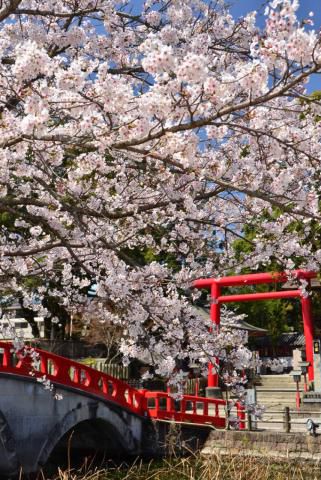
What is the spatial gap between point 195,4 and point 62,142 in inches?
153

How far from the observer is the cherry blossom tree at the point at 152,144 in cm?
398

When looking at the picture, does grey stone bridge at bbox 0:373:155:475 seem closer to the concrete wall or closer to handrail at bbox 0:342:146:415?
handrail at bbox 0:342:146:415

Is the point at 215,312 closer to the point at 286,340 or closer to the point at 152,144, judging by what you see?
the point at 152,144

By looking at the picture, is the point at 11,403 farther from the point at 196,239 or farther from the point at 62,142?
the point at 62,142

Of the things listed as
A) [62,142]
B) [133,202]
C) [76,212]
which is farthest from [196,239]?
[62,142]

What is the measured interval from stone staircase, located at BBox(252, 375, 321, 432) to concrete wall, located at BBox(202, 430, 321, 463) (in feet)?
1.37

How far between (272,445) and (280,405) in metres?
5.03

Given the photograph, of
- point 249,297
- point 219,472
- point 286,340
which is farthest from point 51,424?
point 286,340

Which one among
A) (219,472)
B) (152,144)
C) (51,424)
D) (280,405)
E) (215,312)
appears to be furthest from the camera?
(215,312)

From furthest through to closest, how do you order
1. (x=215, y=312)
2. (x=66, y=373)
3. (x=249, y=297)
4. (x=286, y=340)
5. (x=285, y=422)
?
(x=286, y=340), (x=249, y=297), (x=215, y=312), (x=66, y=373), (x=285, y=422)

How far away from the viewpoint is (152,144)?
5.03m

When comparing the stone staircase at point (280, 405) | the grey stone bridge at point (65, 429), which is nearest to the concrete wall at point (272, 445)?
the stone staircase at point (280, 405)

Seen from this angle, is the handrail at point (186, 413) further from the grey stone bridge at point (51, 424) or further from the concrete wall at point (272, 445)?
the concrete wall at point (272, 445)

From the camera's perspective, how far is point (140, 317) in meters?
6.47
